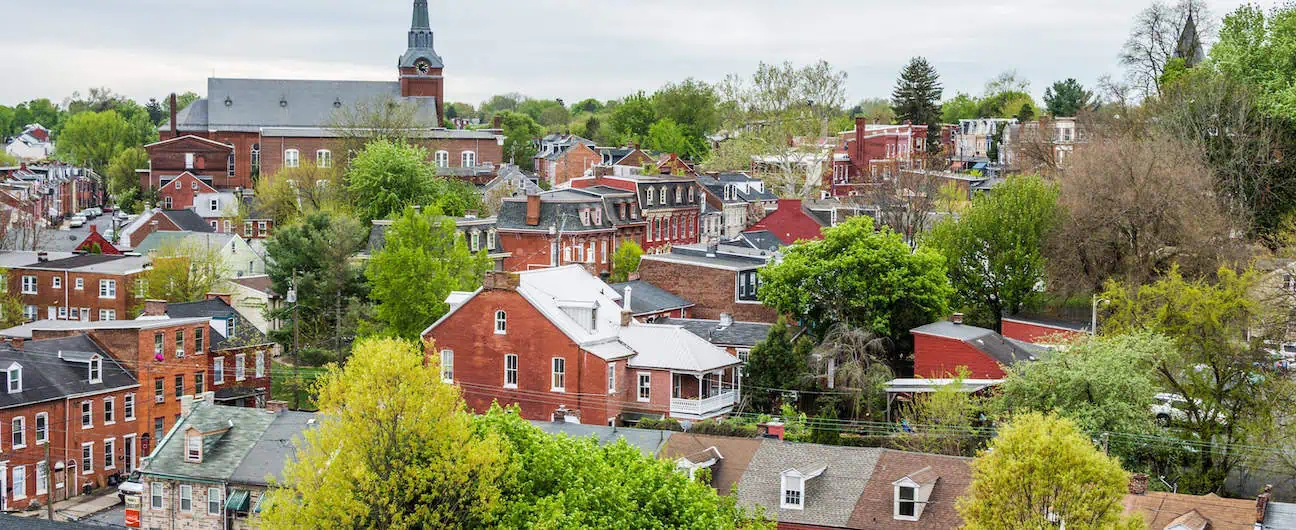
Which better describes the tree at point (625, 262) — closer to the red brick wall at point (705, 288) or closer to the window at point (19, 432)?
the red brick wall at point (705, 288)

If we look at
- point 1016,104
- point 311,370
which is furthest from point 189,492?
point 1016,104

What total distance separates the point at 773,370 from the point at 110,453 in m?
23.2

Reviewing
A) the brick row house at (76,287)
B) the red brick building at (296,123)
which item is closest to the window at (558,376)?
the brick row house at (76,287)

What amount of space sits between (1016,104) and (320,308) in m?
106

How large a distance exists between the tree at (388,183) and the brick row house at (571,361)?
37367mm

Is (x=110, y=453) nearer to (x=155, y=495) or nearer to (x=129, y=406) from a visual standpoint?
(x=129, y=406)

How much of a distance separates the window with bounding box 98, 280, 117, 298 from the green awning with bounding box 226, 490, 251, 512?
33.0 metres

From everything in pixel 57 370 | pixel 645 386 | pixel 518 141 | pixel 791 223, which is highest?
pixel 518 141

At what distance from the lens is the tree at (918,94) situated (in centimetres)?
12875

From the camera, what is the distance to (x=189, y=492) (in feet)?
150

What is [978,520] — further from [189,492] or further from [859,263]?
[859,263]

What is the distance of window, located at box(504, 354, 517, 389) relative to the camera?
5534cm

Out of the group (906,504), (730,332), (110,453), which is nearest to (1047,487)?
(906,504)

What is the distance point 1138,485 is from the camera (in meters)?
39.2
